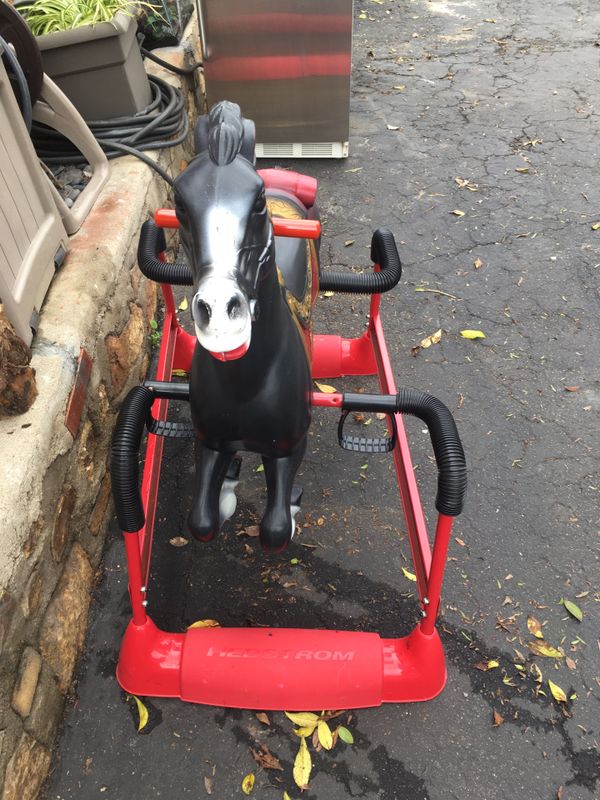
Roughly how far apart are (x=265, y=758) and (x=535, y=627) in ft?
2.93

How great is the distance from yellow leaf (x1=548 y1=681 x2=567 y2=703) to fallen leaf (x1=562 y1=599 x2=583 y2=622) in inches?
9.6

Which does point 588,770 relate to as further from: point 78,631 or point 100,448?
point 100,448

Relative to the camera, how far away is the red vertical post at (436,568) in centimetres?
155

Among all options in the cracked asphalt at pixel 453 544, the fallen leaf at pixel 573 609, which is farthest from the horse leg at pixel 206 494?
the fallen leaf at pixel 573 609

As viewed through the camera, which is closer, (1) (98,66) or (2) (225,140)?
(2) (225,140)

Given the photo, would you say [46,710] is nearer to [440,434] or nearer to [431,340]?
[440,434]

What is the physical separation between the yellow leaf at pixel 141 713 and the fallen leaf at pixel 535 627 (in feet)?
3.78

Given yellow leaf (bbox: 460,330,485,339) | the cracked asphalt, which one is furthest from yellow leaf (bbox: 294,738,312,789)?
yellow leaf (bbox: 460,330,485,339)

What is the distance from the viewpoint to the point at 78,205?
2609 mm

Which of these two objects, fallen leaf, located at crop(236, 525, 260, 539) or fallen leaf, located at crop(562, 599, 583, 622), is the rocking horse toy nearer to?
fallen leaf, located at crop(236, 525, 260, 539)

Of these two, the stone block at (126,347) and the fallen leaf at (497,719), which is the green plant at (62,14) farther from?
the fallen leaf at (497,719)

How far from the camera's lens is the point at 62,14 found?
9.55 ft

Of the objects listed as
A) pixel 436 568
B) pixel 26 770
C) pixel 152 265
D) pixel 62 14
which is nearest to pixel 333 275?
pixel 152 265

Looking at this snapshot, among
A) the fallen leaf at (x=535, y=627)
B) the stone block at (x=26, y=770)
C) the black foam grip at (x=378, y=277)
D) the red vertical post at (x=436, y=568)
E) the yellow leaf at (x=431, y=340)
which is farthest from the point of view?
the yellow leaf at (x=431, y=340)
